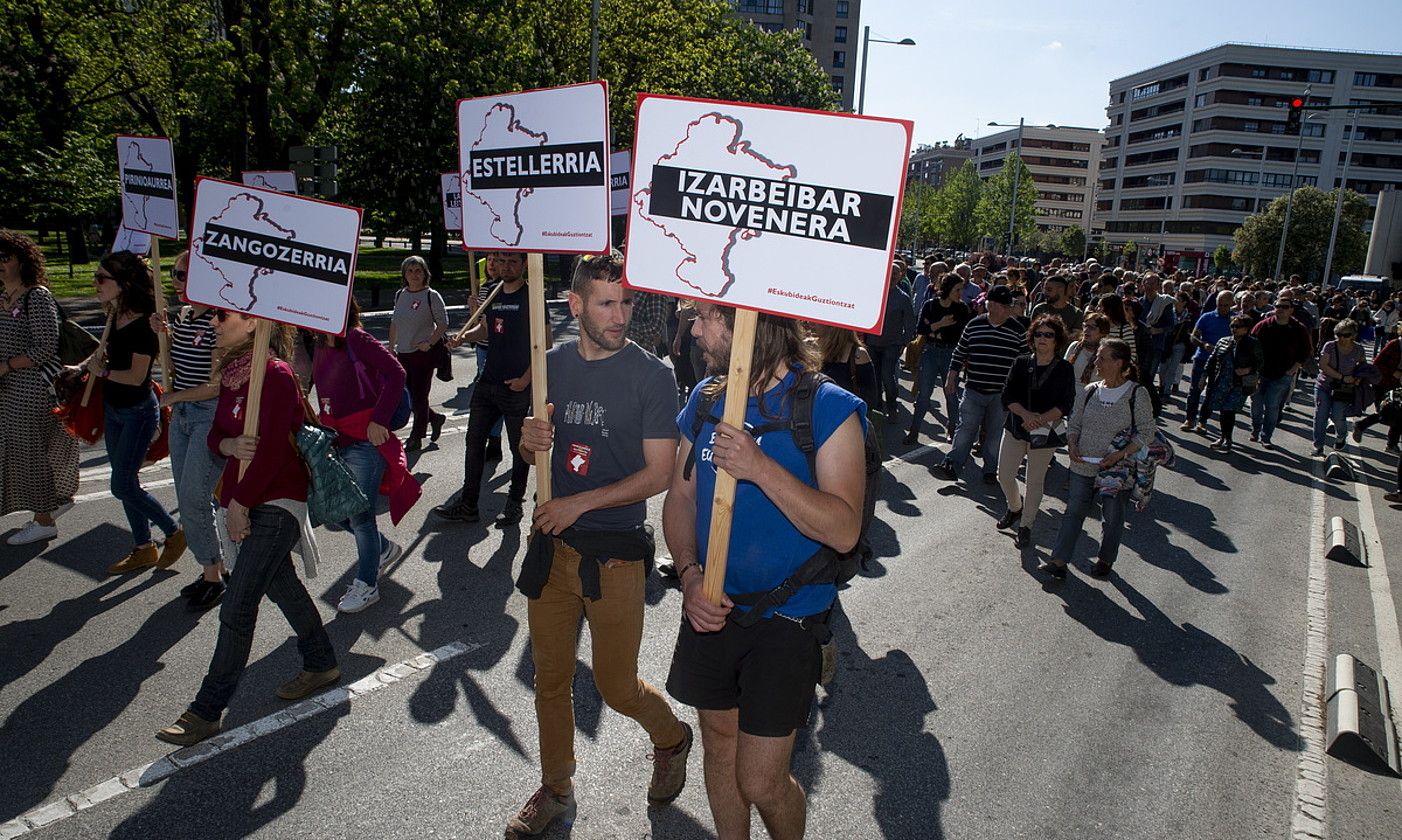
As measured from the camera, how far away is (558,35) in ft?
93.2

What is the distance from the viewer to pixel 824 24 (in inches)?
Answer: 3450

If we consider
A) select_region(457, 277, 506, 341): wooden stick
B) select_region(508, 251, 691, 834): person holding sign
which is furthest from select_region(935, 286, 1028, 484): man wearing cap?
select_region(508, 251, 691, 834): person holding sign

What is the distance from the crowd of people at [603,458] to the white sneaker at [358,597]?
0.10ft

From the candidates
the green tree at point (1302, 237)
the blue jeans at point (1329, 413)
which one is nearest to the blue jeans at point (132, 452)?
the blue jeans at point (1329, 413)

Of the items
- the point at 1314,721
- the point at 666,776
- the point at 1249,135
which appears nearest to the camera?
the point at 666,776

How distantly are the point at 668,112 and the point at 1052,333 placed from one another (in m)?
4.95

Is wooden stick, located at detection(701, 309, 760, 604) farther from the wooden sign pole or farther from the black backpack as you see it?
the wooden sign pole

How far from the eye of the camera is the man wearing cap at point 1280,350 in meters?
11.1

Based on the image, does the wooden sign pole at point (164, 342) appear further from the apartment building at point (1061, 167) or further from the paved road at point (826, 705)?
the apartment building at point (1061, 167)

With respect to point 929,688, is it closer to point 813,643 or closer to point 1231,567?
point 813,643

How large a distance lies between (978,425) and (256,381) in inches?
263

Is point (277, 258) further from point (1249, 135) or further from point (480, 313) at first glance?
point (1249, 135)

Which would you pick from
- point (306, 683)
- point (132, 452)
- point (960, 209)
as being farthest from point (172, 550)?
point (960, 209)

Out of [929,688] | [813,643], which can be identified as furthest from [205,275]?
[929,688]
